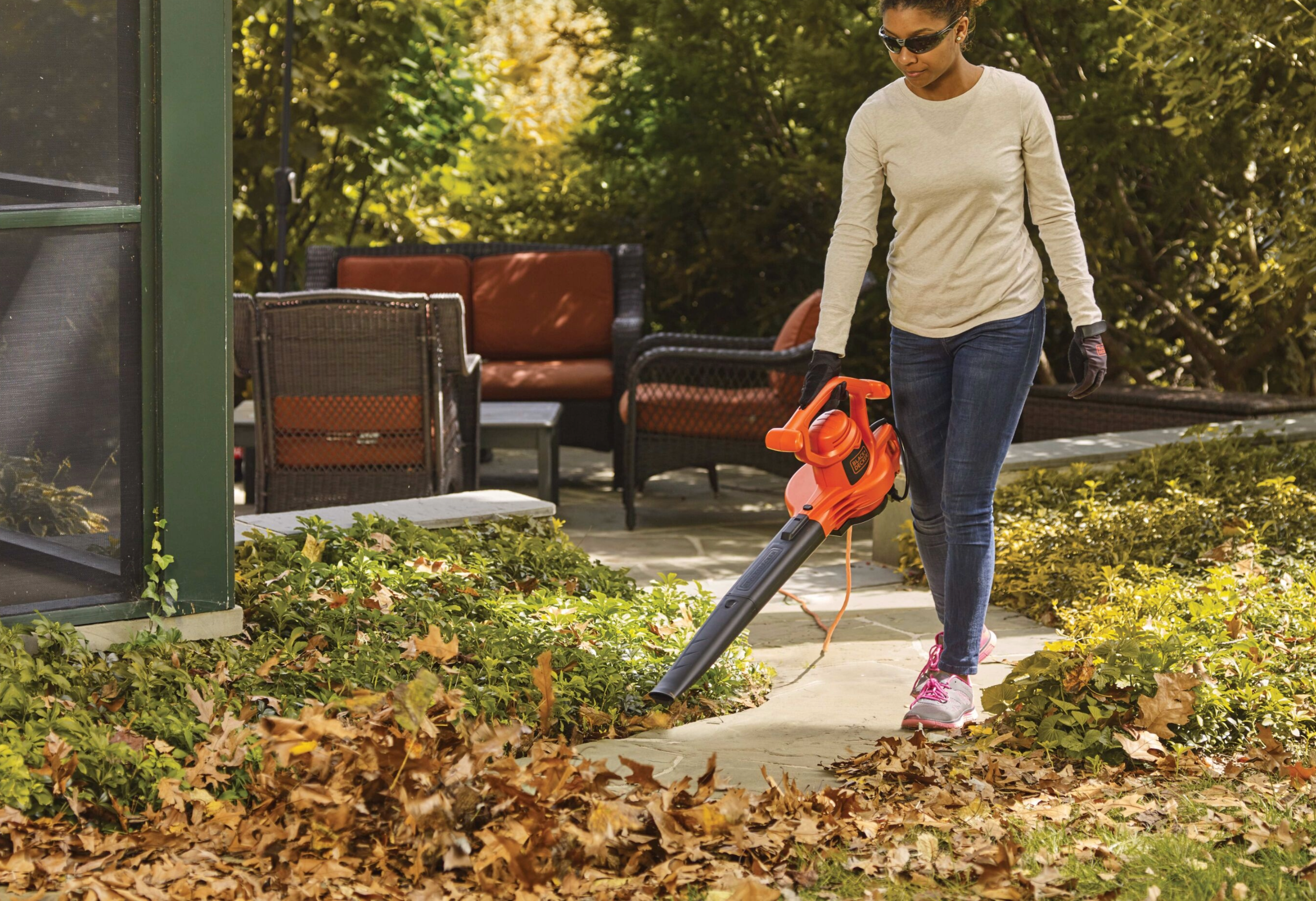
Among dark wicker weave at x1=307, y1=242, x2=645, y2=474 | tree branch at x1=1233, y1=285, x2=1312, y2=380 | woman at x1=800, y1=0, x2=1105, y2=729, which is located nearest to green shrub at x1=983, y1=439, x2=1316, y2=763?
woman at x1=800, y1=0, x2=1105, y2=729

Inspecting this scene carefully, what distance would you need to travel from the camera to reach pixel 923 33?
3.17 m

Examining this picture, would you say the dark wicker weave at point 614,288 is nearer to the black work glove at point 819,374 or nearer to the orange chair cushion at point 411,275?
the orange chair cushion at point 411,275

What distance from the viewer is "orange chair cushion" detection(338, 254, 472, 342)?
871 cm

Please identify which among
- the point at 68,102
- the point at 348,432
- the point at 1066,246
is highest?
the point at 68,102

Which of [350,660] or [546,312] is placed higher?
[546,312]

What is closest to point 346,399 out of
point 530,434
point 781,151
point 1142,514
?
point 530,434

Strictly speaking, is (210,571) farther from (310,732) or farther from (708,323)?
(708,323)

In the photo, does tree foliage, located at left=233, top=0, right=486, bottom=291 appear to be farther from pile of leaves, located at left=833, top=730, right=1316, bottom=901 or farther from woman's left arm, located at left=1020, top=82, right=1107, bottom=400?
pile of leaves, located at left=833, top=730, right=1316, bottom=901

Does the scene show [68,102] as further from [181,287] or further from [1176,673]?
[1176,673]

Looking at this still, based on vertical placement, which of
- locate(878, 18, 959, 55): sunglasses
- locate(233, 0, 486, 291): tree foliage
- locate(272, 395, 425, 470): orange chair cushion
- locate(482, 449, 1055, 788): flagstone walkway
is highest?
locate(233, 0, 486, 291): tree foliage

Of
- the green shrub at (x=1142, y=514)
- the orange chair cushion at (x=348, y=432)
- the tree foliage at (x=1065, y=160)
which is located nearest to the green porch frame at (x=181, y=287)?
the orange chair cushion at (x=348, y=432)

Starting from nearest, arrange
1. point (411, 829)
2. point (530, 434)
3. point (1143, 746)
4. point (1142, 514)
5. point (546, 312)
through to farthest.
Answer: point (411, 829) → point (1143, 746) → point (1142, 514) → point (530, 434) → point (546, 312)

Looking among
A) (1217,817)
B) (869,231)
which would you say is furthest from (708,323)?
(1217,817)

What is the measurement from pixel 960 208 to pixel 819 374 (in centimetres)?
51
